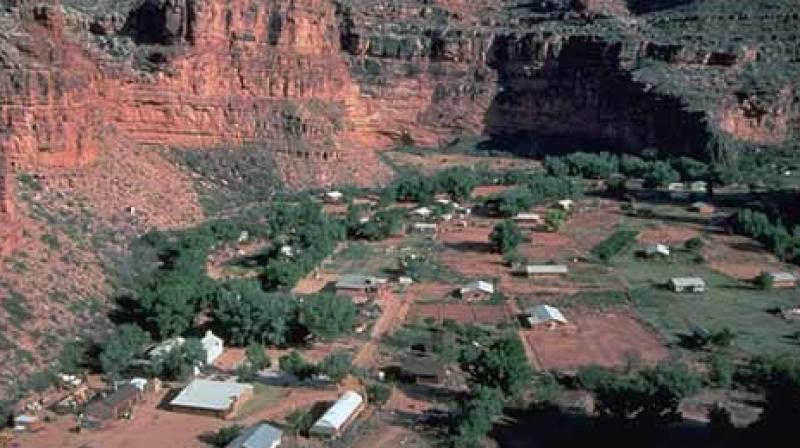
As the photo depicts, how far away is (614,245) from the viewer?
63.9 metres

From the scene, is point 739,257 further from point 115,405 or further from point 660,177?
point 115,405

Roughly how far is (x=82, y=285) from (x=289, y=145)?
31.4 metres

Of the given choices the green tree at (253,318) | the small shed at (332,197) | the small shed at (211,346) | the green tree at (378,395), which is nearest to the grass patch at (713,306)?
the green tree at (378,395)

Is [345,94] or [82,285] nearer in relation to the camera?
[82,285]

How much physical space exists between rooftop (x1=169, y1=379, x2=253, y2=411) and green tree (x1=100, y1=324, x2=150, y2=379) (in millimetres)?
3528

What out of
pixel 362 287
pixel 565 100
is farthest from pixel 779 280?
pixel 565 100

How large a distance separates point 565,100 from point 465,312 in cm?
4835

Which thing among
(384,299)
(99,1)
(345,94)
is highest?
(99,1)

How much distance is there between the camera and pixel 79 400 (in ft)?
127

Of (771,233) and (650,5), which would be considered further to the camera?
(650,5)

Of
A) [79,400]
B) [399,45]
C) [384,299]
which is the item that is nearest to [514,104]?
[399,45]

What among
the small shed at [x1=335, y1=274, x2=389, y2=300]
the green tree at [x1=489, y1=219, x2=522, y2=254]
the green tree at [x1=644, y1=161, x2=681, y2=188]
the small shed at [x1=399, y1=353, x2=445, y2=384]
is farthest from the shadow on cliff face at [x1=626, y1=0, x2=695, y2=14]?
the small shed at [x1=399, y1=353, x2=445, y2=384]

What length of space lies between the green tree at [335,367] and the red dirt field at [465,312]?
30.4 ft

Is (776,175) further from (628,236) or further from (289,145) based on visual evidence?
A: (289,145)
